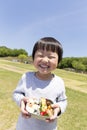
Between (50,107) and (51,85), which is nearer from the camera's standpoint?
(50,107)

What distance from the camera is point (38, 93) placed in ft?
10.2

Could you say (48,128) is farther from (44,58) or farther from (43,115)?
(44,58)

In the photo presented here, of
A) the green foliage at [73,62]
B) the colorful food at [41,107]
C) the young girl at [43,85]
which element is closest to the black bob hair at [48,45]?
the young girl at [43,85]

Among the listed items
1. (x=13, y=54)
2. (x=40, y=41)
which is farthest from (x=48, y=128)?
(x=13, y=54)

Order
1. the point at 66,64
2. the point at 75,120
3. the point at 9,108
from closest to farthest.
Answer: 1. the point at 75,120
2. the point at 9,108
3. the point at 66,64

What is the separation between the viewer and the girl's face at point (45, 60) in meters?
3.11

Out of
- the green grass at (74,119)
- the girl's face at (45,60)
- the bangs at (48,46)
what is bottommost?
the green grass at (74,119)

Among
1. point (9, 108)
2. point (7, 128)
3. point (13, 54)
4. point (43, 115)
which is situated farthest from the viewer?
point (13, 54)

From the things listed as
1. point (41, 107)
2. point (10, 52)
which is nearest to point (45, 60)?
→ point (41, 107)

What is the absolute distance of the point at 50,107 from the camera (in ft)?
9.78

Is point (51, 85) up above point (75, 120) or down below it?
above

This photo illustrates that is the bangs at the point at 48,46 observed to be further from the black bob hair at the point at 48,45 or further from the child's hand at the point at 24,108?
the child's hand at the point at 24,108

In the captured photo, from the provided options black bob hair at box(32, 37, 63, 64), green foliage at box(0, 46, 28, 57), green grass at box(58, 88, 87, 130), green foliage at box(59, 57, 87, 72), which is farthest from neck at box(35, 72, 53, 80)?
green foliage at box(0, 46, 28, 57)

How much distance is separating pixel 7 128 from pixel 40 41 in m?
3.69
